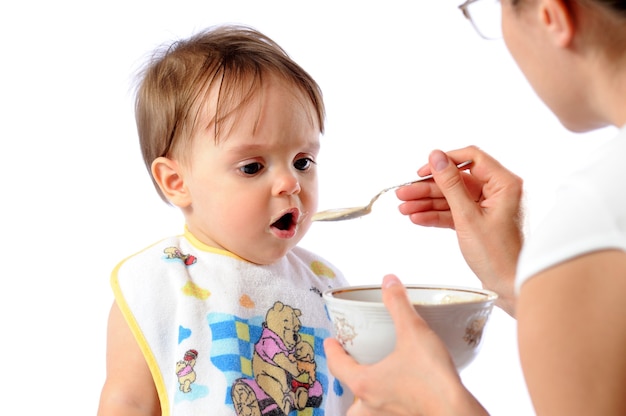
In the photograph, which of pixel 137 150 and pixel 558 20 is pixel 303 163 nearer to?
pixel 558 20

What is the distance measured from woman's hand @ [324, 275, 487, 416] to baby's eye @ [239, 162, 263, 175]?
1.38 ft

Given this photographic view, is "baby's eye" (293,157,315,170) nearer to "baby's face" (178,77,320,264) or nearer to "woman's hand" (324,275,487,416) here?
"baby's face" (178,77,320,264)

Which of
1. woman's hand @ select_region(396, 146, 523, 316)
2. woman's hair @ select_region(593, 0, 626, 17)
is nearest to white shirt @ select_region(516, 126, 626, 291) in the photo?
woman's hair @ select_region(593, 0, 626, 17)

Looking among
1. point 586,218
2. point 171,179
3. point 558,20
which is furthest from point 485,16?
point 171,179

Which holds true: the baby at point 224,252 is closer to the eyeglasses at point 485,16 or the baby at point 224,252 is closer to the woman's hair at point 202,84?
the woman's hair at point 202,84

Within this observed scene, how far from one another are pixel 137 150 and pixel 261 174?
111 cm

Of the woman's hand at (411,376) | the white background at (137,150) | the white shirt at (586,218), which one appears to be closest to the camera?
the white shirt at (586,218)

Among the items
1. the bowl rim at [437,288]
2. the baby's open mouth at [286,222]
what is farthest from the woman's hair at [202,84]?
the bowl rim at [437,288]

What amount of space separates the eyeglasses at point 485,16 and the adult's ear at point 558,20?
0.57 ft

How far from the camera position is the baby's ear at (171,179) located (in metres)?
1.58

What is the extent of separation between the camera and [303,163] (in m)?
1.59

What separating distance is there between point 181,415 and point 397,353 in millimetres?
532

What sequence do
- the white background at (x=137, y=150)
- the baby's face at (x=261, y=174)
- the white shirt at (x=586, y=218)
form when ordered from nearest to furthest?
the white shirt at (x=586, y=218)
the baby's face at (x=261, y=174)
the white background at (x=137, y=150)

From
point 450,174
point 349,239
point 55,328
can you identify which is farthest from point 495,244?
point 55,328
